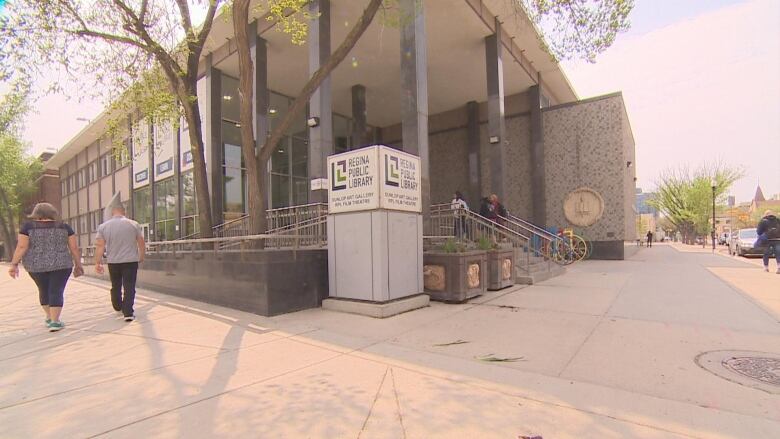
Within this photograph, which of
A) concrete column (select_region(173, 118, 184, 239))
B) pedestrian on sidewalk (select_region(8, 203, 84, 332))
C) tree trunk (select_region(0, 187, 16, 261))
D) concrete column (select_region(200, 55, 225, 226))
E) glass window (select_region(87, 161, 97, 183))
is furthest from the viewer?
tree trunk (select_region(0, 187, 16, 261))

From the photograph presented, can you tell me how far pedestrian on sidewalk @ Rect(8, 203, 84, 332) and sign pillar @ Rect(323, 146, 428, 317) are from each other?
12.6 ft

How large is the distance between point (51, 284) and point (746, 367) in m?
8.37

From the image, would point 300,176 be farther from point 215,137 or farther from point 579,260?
point 579,260

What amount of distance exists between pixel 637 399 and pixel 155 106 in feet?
35.4

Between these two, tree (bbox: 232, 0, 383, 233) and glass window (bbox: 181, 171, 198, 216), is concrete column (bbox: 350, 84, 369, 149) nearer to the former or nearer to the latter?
glass window (bbox: 181, 171, 198, 216)

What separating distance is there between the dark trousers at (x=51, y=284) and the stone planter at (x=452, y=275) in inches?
224

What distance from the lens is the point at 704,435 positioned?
251 cm

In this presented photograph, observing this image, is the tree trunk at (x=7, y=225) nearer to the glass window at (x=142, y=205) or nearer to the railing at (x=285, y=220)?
the glass window at (x=142, y=205)

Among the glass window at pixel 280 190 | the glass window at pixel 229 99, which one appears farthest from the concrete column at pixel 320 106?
the glass window at pixel 229 99

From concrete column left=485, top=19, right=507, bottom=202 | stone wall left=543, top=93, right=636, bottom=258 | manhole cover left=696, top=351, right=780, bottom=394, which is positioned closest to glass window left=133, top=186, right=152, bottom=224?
concrete column left=485, top=19, right=507, bottom=202

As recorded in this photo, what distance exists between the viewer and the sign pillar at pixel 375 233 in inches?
245

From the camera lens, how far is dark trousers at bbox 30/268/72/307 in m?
5.57

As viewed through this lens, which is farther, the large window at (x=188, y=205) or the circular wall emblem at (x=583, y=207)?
the large window at (x=188, y=205)

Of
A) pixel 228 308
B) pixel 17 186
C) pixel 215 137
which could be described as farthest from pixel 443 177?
pixel 17 186
